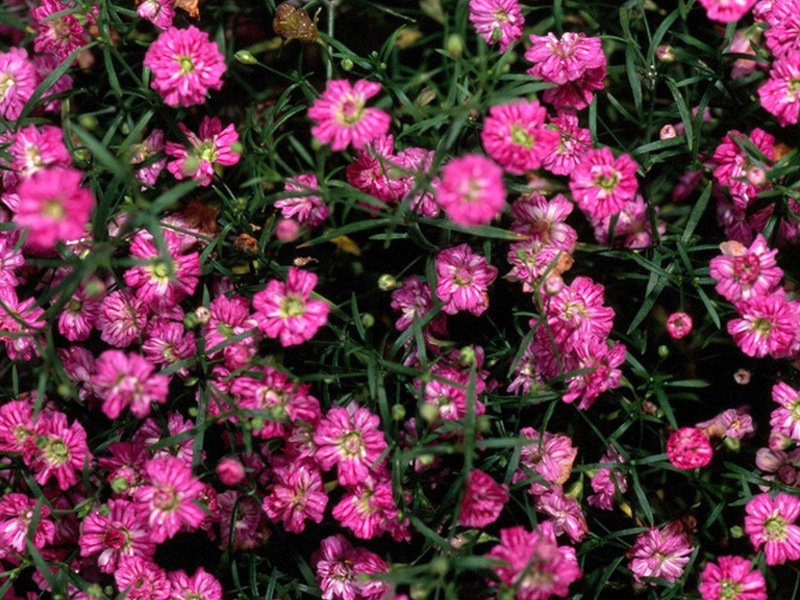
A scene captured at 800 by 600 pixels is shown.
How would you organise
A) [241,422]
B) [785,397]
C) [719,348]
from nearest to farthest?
[241,422] → [785,397] → [719,348]

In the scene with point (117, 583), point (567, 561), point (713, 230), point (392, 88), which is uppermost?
point (392, 88)

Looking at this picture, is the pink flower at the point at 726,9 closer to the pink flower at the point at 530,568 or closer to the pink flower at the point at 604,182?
the pink flower at the point at 604,182

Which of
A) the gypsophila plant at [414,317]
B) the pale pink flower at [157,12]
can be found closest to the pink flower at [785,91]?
the gypsophila plant at [414,317]

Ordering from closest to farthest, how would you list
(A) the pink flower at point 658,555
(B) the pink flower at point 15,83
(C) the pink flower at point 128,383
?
(C) the pink flower at point 128,383
(A) the pink flower at point 658,555
(B) the pink flower at point 15,83

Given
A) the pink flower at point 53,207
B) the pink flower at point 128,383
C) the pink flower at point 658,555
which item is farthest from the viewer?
the pink flower at point 658,555

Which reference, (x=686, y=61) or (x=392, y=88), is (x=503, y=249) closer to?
(x=392, y=88)

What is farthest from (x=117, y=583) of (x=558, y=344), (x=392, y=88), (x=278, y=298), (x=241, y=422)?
(x=392, y=88)
